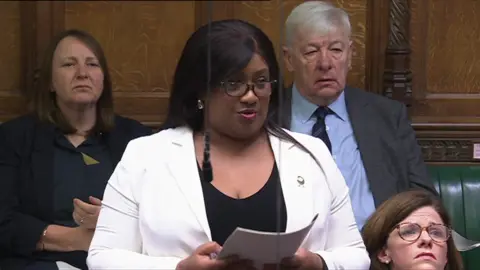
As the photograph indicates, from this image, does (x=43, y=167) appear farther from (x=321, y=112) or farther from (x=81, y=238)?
(x=321, y=112)

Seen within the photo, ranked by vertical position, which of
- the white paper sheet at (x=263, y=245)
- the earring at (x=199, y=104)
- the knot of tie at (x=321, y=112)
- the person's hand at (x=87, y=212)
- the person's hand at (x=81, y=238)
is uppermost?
the earring at (x=199, y=104)

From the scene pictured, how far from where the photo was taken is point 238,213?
1.66 metres

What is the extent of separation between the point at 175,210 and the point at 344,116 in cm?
78

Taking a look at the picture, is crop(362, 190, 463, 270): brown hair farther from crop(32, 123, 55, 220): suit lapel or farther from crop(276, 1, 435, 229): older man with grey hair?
crop(32, 123, 55, 220): suit lapel

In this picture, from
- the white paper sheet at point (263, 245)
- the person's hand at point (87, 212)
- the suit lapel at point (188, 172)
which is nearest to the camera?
the white paper sheet at point (263, 245)

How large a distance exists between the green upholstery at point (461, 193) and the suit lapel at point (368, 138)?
0.22m

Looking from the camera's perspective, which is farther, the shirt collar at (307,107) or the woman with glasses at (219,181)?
the shirt collar at (307,107)

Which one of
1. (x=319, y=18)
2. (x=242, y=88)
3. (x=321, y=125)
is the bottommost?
(x=321, y=125)

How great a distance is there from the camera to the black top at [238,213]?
5.41 ft

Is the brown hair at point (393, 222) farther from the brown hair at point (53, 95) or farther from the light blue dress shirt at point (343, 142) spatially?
the brown hair at point (53, 95)

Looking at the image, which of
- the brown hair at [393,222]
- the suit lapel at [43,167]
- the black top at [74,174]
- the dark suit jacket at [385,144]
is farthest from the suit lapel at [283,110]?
the suit lapel at [43,167]

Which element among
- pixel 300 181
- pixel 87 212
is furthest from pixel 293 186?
pixel 87 212

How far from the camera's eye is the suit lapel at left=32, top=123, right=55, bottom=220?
2154 millimetres

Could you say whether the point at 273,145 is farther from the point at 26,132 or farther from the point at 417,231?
the point at 26,132
